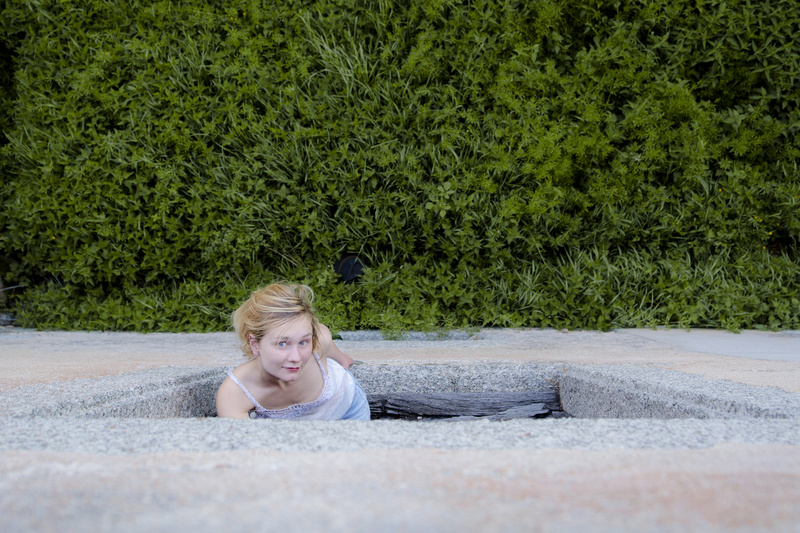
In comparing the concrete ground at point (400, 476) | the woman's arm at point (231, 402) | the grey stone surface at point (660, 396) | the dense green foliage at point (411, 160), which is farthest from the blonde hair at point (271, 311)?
the dense green foliage at point (411, 160)

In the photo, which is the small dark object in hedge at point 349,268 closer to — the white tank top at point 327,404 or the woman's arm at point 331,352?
the woman's arm at point 331,352

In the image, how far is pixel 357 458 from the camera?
1.47m

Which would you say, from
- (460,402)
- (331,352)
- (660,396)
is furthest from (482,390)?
(660,396)

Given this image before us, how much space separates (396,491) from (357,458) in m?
0.27

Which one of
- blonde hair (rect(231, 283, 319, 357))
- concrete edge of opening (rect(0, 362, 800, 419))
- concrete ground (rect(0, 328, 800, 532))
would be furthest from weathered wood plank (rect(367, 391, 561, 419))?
concrete ground (rect(0, 328, 800, 532))

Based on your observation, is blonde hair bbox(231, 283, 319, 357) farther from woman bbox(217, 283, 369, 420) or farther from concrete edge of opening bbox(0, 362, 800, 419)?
concrete edge of opening bbox(0, 362, 800, 419)

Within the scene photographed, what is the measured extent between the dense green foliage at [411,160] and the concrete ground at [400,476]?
3134mm

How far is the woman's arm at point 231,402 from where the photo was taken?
252cm

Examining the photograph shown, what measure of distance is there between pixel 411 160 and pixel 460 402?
2347mm

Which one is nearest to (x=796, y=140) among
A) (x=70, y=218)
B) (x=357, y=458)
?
(x=357, y=458)

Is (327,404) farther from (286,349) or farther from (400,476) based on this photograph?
(400,476)

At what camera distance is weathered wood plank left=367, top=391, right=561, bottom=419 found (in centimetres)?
325

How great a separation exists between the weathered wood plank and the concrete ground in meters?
1.31

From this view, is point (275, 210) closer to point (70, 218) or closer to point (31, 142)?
point (70, 218)
